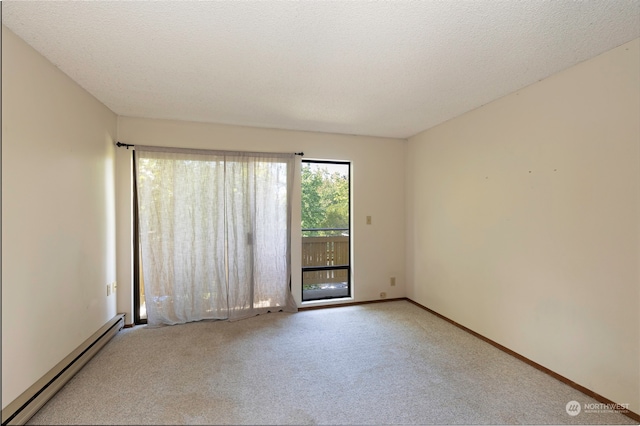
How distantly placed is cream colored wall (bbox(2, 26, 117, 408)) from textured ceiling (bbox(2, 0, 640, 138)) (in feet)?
0.72

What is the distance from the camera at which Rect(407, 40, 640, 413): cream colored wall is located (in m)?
1.84

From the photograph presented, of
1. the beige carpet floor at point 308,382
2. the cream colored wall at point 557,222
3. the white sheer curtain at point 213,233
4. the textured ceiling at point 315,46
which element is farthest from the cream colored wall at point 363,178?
the beige carpet floor at point 308,382

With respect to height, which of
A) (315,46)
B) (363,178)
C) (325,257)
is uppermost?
(315,46)

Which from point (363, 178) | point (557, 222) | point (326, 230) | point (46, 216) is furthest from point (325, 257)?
point (46, 216)

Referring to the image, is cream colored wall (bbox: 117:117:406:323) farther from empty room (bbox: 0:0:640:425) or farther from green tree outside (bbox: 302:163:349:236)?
green tree outside (bbox: 302:163:349:236)

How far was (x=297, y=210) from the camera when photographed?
3.78 meters

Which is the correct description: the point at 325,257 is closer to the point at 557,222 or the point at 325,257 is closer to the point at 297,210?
the point at 297,210

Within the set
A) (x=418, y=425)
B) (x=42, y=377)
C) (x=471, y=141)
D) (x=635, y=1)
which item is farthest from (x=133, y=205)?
(x=635, y=1)

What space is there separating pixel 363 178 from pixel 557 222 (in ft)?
7.53

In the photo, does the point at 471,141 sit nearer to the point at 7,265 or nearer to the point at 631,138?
the point at 631,138

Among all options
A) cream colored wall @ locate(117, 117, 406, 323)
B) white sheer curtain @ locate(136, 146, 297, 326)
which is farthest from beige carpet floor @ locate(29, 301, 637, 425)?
cream colored wall @ locate(117, 117, 406, 323)

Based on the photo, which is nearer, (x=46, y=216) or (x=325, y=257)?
(x=46, y=216)

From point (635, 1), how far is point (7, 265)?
3.81 meters

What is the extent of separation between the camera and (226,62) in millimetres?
2059
